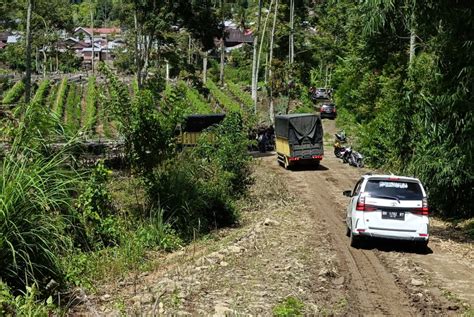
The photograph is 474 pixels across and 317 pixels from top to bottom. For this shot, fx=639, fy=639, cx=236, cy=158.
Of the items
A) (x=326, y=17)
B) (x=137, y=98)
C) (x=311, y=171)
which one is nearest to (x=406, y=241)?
(x=137, y=98)

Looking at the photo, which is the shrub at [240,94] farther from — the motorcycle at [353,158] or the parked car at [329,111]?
the motorcycle at [353,158]

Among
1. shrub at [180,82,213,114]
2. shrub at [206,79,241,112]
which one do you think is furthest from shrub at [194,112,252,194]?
shrub at [206,79,241,112]

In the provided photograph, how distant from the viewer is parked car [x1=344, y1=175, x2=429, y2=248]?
13.7 metres

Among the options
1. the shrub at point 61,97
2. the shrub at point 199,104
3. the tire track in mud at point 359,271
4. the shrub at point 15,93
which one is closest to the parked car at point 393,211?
the tire track in mud at point 359,271

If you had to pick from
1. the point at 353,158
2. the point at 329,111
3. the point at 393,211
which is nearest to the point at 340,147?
the point at 353,158

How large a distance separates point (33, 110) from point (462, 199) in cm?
1478

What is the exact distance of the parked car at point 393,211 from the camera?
1368 centimetres

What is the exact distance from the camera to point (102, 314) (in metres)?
8.39

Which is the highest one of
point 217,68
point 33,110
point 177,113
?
point 33,110

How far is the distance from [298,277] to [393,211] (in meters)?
3.62

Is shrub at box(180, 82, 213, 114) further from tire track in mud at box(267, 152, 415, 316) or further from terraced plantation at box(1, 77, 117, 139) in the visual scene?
tire track in mud at box(267, 152, 415, 316)

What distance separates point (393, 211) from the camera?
13703mm

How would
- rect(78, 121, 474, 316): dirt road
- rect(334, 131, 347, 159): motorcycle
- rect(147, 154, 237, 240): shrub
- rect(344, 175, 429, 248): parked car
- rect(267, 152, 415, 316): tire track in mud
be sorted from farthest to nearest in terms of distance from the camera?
rect(334, 131, 347, 159): motorcycle, rect(147, 154, 237, 240): shrub, rect(344, 175, 429, 248): parked car, rect(267, 152, 415, 316): tire track in mud, rect(78, 121, 474, 316): dirt road

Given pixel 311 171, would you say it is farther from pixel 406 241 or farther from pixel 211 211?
pixel 406 241
